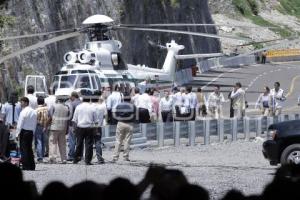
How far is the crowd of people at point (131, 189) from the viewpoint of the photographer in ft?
9.52

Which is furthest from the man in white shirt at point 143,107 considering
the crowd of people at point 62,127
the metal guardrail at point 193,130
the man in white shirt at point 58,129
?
the man in white shirt at point 58,129

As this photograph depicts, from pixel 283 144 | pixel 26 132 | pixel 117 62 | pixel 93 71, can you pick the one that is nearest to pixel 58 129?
pixel 26 132

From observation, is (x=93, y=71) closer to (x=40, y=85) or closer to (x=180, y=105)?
(x=40, y=85)

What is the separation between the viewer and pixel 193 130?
2375 centimetres

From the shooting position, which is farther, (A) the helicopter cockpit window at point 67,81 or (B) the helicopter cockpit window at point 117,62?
(B) the helicopter cockpit window at point 117,62

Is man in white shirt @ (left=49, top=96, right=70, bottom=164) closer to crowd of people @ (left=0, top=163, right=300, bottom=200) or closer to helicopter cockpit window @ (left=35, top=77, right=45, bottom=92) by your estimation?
crowd of people @ (left=0, top=163, right=300, bottom=200)

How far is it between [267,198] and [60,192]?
72cm

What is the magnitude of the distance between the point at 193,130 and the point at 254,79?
143 feet

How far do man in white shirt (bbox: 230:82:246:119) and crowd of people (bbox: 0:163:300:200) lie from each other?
2464 cm

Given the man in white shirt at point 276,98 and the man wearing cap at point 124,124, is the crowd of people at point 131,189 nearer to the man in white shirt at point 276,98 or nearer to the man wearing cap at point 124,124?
the man wearing cap at point 124,124

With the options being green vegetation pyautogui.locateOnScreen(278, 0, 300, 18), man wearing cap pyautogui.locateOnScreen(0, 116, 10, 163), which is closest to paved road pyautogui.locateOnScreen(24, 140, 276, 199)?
man wearing cap pyautogui.locateOnScreen(0, 116, 10, 163)

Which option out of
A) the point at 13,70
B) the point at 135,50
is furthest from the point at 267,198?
the point at 135,50

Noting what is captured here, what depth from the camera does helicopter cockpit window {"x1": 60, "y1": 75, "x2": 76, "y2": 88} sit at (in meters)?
33.2

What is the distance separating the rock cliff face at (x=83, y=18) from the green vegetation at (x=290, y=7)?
168ft
